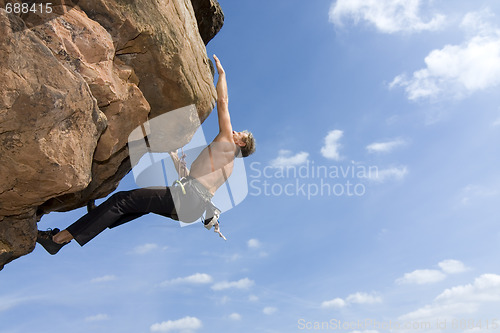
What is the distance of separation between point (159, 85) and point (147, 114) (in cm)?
59

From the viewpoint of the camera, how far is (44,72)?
5957 mm

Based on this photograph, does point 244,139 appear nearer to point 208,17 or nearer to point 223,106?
point 223,106

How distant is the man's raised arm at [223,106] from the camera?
8.44 metres

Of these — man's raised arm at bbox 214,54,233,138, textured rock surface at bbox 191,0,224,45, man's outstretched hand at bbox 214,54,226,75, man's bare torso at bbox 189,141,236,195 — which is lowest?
man's bare torso at bbox 189,141,236,195

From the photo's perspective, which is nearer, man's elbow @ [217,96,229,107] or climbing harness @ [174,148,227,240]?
climbing harness @ [174,148,227,240]

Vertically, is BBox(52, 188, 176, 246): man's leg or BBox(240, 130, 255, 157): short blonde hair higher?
BBox(240, 130, 255, 157): short blonde hair

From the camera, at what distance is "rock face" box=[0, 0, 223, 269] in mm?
5906

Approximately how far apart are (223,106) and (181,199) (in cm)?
203

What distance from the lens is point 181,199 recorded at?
8.01 m

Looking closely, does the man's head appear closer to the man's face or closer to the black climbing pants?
→ the man's face

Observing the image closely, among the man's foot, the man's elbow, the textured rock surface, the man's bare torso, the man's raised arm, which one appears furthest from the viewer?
the textured rock surface

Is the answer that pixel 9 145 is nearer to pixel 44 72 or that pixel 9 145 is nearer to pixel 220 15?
pixel 44 72

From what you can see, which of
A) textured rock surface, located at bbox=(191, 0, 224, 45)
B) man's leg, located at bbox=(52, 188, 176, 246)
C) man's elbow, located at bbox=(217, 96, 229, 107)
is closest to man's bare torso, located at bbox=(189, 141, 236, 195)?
man's leg, located at bbox=(52, 188, 176, 246)

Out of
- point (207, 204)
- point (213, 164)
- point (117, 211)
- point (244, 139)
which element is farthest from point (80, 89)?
point (244, 139)
